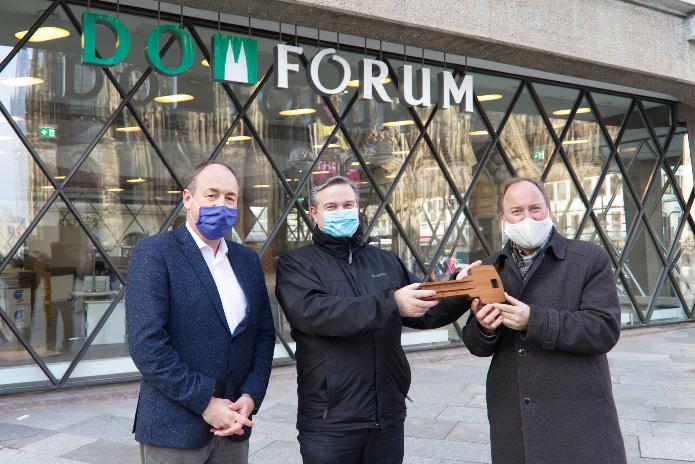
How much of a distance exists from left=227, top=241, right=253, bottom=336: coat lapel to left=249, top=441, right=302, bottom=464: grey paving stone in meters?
2.77

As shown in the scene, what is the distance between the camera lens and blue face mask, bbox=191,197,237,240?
303 cm

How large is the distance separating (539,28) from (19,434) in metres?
7.78

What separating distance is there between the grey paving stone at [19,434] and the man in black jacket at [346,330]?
403 centimetres

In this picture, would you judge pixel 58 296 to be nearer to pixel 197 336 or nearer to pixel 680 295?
pixel 197 336

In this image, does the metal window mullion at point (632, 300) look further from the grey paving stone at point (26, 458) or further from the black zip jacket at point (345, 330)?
the black zip jacket at point (345, 330)

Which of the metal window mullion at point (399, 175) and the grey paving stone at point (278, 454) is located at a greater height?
the metal window mullion at point (399, 175)

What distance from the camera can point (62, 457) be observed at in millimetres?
5688

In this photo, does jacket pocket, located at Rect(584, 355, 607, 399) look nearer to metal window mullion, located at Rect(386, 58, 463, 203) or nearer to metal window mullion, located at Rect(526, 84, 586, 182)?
metal window mullion, located at Rect(386, 58, 463, 203)

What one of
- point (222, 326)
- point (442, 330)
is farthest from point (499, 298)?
point (442, 330)

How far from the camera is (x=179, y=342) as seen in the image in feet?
9.52

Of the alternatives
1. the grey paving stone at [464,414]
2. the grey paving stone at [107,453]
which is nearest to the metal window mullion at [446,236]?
the grey paving stone at [464,414]

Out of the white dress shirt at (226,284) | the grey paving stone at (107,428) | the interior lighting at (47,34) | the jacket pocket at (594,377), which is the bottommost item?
the grey paving stone at (107,428)

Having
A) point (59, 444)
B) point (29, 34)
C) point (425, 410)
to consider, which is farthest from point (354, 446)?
point (29, 34)

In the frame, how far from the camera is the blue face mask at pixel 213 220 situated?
3.03 metres
